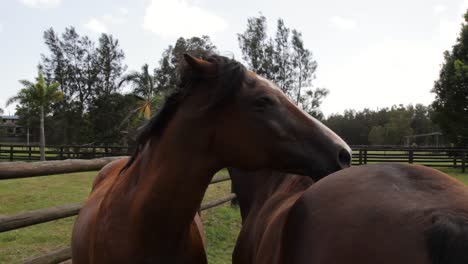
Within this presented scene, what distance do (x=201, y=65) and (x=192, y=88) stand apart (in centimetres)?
14

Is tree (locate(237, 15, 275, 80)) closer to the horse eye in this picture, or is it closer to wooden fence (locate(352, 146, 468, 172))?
wooden fence (locate(352, 146, 468, 172))

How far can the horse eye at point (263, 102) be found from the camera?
1854 millimetres

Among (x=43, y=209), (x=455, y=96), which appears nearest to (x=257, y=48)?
(x=455, y=96)

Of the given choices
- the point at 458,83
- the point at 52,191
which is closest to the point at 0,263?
the point at 52,191

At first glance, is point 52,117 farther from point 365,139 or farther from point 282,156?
point 365,139

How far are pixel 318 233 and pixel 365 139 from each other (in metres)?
64.8

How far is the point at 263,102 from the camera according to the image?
6.09 ft

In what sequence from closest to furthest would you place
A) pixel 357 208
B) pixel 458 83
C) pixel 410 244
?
pixel 410 244 → pixel 357 208 → pixel 458 83

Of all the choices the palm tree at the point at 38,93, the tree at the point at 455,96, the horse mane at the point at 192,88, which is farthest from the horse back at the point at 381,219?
the palm tree at the point at 38,93

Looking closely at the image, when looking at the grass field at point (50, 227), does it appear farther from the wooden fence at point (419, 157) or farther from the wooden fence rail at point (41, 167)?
the wooden fence at point (419, 157)

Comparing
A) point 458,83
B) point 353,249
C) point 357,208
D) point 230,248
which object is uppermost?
point 458,83

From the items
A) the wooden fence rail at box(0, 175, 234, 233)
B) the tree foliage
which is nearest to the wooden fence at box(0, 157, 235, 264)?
the wooden fence rail at box(0, 175, 234, 233)

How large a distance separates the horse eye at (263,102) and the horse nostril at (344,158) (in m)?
0.40

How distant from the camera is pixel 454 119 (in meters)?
20.9
